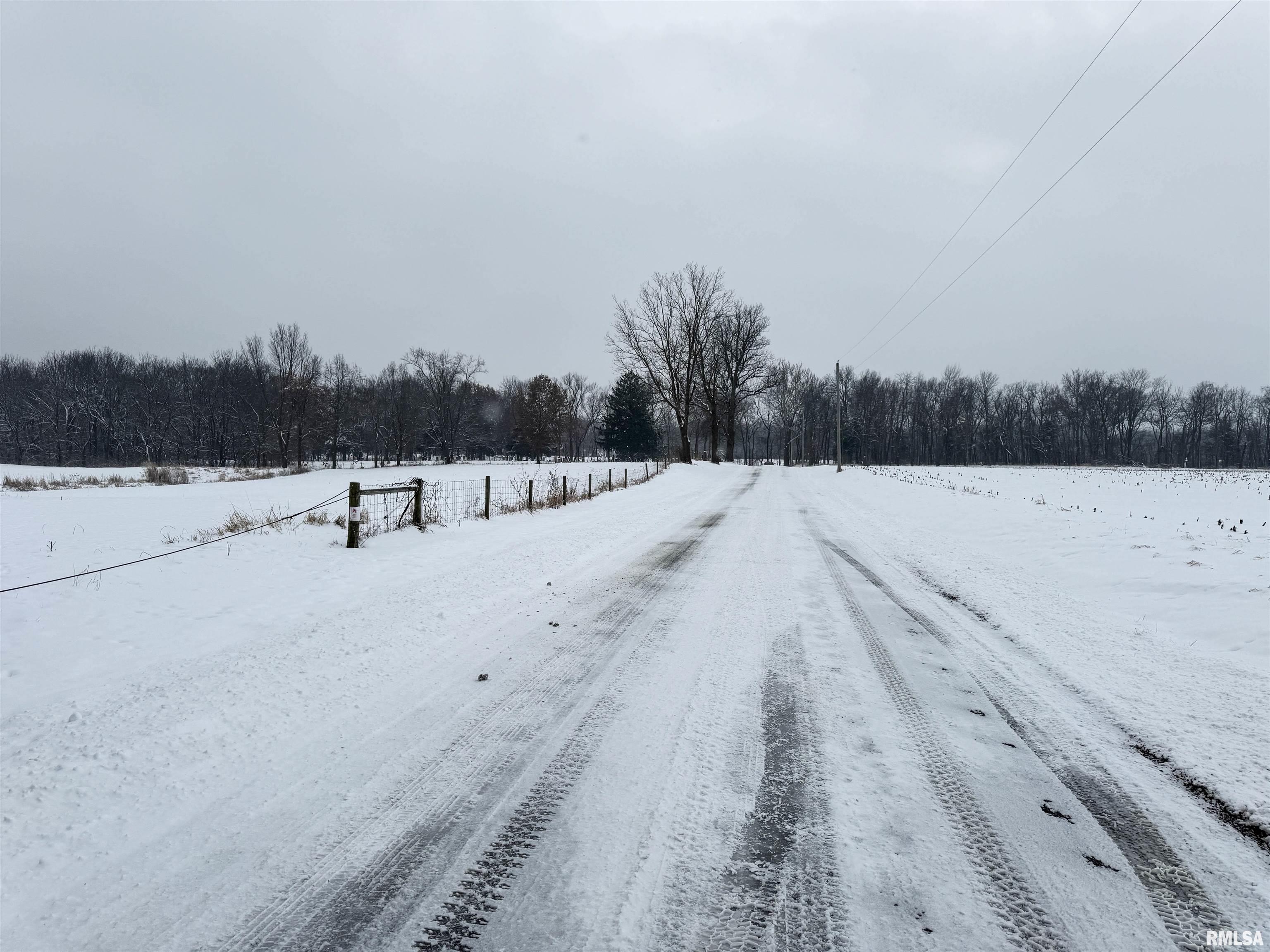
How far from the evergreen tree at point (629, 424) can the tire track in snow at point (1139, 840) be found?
Result: 197 ft

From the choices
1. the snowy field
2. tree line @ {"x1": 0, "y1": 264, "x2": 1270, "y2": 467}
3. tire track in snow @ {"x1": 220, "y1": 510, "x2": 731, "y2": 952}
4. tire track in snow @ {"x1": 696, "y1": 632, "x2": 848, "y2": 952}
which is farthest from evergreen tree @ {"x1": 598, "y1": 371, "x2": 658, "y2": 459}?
tire track in snow @ {"x1": 696, "y1": 632, "x2": 848, "y2": 952}

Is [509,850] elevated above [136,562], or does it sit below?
below

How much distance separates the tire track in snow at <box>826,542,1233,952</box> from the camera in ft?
6.34

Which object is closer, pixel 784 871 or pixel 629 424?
pixel 784 871

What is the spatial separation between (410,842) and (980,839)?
92.3 inches

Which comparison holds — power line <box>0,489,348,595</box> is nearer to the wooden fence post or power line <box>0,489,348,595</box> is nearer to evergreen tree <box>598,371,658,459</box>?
the wooden fence post

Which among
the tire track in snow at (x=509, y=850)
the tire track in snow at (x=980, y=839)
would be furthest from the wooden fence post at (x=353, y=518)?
the tire track in snow at (x=980, y=839)

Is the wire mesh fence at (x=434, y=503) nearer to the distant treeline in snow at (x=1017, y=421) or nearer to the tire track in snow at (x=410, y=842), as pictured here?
the tire track in snow at (x=410, y=842)

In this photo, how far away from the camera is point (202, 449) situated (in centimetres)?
6469

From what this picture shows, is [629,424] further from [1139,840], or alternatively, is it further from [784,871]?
[784,871]

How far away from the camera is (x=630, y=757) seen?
2.96 meters

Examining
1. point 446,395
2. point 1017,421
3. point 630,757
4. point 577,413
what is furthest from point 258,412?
point 1017,421

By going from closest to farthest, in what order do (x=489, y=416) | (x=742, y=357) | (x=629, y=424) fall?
(x=742, y=357) < (x=629, y=424) < (x=489, y=416)

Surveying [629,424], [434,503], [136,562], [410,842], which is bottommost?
[410,842]
